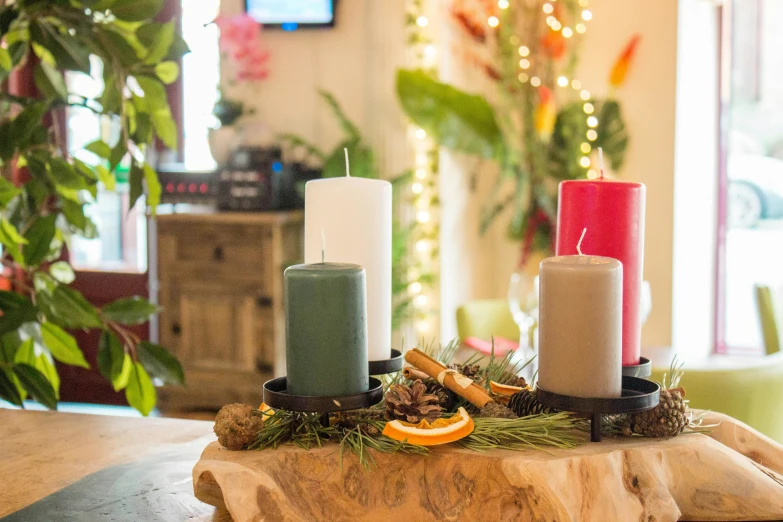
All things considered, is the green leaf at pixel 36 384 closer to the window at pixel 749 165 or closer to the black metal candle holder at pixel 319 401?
the black metal candle holder at pixel 319 401

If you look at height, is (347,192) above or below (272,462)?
above

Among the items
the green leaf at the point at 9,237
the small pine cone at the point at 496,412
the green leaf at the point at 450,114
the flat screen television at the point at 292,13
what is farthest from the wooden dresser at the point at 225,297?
the small pine cone at the point at 496,412

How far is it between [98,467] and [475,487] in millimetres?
535

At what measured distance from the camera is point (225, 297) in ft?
12.1

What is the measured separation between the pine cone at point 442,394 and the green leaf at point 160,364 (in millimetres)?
434

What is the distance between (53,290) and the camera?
1234 mm

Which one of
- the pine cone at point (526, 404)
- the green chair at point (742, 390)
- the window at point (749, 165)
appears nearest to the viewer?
the pine cone at point (526, 404)

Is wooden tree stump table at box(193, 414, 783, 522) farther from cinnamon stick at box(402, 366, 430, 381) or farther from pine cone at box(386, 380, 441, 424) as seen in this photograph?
cinnamon stick at box(402, 366, 430, 381)

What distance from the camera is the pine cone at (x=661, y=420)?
0.90 metres

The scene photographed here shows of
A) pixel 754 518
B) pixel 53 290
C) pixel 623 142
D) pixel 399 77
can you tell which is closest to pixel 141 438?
pixel 53 290

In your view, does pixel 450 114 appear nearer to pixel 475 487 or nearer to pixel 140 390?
pixel 140 390

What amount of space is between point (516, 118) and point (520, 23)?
0.43 metres

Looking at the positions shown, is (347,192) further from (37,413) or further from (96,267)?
(96,267)

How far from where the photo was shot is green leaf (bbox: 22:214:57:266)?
4.10ft
